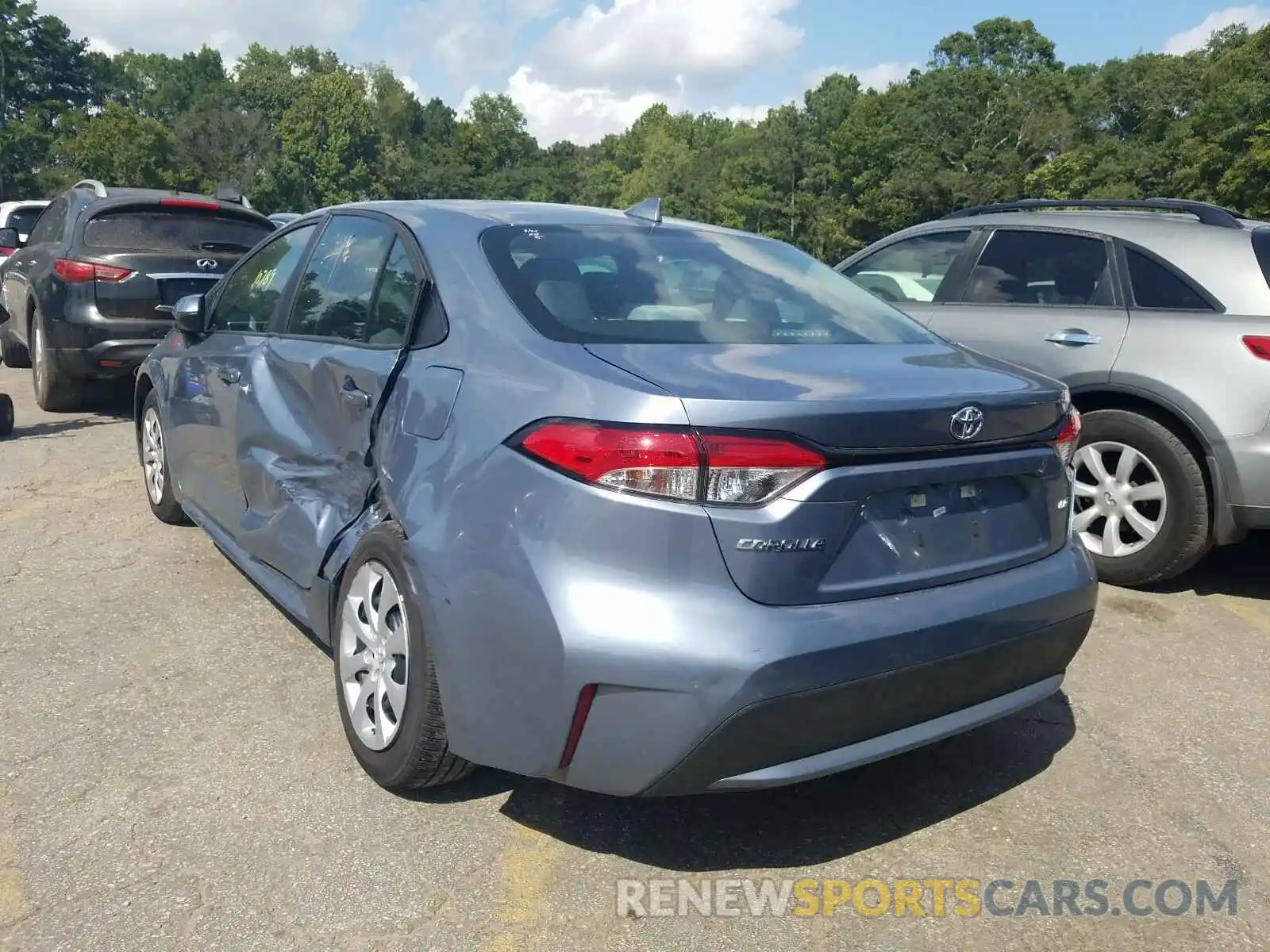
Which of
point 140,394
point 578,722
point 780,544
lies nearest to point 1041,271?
point 780,544

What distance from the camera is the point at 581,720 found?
243cm

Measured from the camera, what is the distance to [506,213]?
3.46 meters

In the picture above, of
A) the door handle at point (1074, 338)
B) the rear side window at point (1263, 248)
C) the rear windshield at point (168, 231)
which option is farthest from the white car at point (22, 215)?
the rear side window at point (1263, 248)

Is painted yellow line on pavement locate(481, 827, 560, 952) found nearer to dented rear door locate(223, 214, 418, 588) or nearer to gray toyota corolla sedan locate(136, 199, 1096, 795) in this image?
gray toyota corolla sedan locate(136, 199, 1096, 795)

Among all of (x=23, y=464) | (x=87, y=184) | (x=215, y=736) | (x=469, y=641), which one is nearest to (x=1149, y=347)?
(x=469, y=641)

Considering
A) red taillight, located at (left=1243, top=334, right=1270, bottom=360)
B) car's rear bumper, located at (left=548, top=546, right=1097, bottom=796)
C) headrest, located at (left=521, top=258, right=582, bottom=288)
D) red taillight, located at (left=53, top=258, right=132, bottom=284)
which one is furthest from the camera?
red taillight, located at (left=53, top=258, right=132, bottom=284)

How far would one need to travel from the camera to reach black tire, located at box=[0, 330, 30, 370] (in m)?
11.3

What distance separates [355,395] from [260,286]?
140 centimetres

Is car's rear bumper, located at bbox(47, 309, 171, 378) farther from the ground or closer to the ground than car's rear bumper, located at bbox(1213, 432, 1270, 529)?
closer to the ground

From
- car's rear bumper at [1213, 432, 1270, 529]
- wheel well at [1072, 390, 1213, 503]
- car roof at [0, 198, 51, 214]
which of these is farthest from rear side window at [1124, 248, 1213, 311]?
car roof at [0, 198, 51, 214]

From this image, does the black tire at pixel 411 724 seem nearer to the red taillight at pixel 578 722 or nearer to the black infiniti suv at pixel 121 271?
the red taillight at pixel 578 722

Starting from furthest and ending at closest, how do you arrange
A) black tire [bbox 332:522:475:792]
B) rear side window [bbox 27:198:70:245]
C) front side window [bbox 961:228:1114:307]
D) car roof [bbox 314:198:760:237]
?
rear side window [bbox 27:198:70:245]
front side window [bbox 961:228:1114:307]
car roof [bbox 314:198:760:237]
black tire [bbox 332:522:475:792]

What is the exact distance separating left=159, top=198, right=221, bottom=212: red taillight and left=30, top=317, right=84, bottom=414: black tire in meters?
1.38

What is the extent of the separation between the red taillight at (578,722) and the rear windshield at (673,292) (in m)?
0.86
